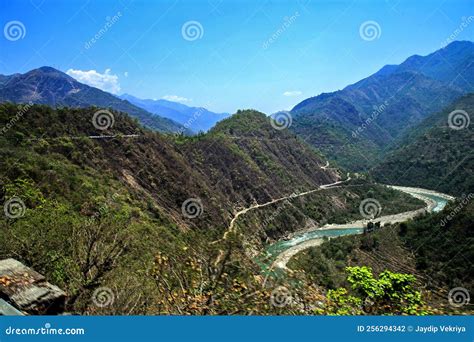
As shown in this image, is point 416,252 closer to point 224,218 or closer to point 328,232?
point 328,232

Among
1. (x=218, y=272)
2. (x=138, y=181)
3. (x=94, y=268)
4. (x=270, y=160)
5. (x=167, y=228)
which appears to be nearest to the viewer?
(x=218, y=272)

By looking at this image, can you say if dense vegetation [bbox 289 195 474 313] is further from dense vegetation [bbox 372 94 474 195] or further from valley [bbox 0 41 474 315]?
dense vegetation [bbox 372 94 474 195]

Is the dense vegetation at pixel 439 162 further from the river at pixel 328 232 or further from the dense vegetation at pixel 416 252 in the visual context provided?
the dense vegetation at pixel 416 252

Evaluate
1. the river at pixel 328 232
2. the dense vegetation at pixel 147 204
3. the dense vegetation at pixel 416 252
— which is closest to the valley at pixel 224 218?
the dense vegetation at pixel 147 204

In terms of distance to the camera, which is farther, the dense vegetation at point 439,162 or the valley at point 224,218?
the dense vegetation at point 439,162

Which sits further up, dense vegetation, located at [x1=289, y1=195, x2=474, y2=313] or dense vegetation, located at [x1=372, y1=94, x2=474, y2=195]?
dense vegetation, located at [x1=372, y1=94, x2=474, y2=195]

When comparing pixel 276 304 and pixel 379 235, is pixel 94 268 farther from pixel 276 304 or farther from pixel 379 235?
pixel 379 235

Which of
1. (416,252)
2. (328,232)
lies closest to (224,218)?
(328,232)

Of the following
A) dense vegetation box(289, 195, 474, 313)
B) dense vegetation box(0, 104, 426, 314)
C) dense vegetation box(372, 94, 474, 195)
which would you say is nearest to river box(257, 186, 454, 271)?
dense vegetation box(289, 195, 474, 313)

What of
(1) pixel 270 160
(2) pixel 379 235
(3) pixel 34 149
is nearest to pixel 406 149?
(1) pixel 270 160
